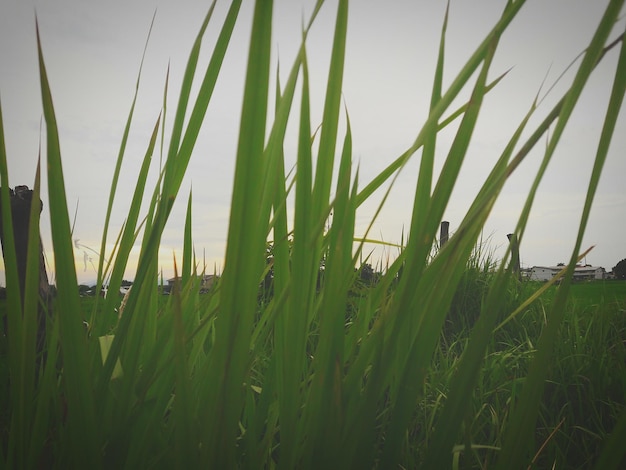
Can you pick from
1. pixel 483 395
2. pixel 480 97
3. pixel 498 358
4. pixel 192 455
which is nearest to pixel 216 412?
pixel 192 455

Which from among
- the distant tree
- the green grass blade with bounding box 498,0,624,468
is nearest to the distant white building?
the green grass blade with bounding box 498,0,624,468

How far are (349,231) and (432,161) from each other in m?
0.15

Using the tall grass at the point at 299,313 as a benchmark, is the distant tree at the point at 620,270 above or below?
above

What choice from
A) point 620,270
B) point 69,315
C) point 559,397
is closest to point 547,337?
point 69,315

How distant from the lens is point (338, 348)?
542mm

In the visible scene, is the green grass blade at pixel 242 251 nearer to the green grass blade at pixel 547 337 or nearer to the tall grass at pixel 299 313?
the tall grass at pixel 299 313

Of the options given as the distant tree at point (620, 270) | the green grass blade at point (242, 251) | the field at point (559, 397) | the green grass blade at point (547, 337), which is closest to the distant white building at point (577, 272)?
the green grass blade at point (547, 337)

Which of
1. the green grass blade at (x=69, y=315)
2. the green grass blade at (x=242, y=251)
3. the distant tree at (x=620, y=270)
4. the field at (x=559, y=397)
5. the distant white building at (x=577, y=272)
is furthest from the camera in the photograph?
the distant tree at (x=620, y=270)

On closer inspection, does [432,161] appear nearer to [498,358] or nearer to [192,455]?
[192,455]

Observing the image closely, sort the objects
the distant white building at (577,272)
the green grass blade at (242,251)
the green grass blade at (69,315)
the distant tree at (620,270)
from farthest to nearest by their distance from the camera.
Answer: the distant tree at (620,270) → the distant white building at (577,272) → the green grass blade at (69,315) → the green grass blade at (242,251)

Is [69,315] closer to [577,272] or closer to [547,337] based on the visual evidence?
[547,337]

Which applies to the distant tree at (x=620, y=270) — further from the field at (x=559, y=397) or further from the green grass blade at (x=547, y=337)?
the green grass blade at (x=547, y=337)

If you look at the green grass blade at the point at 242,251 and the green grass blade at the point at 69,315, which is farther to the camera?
the green grass blade at the point at 69,315

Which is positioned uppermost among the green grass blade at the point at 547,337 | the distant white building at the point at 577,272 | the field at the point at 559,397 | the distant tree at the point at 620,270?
the distant tree at the point at 620,270
